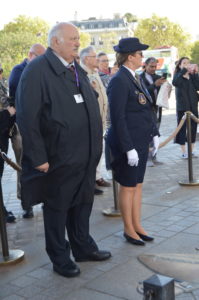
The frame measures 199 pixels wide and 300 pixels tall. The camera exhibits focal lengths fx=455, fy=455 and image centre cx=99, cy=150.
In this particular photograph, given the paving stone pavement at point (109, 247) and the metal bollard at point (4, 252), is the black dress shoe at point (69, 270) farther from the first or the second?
the metal bollard at point (4, 252)

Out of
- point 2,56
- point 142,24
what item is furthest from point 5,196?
point 142,24

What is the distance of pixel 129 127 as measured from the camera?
4.27 meters

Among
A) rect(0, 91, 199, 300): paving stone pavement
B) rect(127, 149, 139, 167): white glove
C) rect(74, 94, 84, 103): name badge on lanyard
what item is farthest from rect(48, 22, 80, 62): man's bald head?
rect(0, 91, 199, 300): paving stone pavement

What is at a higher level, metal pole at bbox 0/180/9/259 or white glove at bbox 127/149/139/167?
white glove at bbox 127/149/139/167

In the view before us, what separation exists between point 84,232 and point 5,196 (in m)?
3.05

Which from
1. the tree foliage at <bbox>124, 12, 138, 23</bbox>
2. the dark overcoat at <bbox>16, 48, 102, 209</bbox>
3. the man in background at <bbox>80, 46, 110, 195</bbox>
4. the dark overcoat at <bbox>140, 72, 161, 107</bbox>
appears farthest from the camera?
the tree foliage at <bbox>124, 12, 138, 23</bbox>

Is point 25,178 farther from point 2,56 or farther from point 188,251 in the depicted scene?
point 2,56

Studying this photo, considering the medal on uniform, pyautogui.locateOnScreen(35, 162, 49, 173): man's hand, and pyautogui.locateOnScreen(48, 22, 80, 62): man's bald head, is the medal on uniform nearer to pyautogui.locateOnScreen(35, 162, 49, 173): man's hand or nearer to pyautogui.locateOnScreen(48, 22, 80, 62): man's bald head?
pyautogui.locateOnScreen(48, 22, 80, 62): man's bald head

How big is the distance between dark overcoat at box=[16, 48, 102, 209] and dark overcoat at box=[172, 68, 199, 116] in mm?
5133

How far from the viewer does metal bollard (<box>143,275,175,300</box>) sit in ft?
6.73

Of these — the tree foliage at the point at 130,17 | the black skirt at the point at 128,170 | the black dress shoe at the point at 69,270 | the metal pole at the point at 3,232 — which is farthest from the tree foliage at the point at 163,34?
the black dress shoe at the point at 69,270

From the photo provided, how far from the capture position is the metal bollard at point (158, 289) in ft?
6.73

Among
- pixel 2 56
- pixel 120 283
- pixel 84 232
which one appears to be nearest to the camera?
pixel 120 283

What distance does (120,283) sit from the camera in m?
3.53
